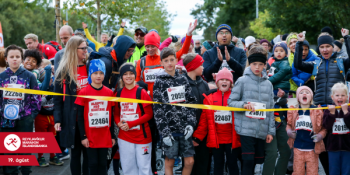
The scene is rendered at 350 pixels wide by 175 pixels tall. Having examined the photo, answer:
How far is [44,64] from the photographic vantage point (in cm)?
667

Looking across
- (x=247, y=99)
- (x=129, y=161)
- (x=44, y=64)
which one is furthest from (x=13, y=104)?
(x=247, y=99)

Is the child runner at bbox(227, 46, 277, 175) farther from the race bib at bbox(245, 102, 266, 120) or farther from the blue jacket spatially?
the blue jacket

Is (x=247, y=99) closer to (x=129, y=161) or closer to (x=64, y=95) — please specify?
(x=129, y=161)

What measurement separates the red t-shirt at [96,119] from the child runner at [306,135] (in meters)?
2.69

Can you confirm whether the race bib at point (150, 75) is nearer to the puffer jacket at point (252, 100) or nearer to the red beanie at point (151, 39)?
the red beanie at point (151, 39)

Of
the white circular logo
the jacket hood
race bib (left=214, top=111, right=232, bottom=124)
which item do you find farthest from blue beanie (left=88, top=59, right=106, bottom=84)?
race bib (left=214, top=111, right=232, bottom=124)

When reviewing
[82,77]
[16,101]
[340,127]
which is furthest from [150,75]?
[340,127]

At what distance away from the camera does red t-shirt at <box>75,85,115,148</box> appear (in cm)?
469

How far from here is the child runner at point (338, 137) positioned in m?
4.82

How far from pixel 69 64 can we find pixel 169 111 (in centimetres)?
157

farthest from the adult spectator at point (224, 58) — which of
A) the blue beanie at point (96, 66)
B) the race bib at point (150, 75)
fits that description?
the blue beanie at point (96, 66)

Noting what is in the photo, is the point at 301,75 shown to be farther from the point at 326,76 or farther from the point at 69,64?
the point at 69,64

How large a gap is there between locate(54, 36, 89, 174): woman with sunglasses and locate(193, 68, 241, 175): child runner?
1.69m

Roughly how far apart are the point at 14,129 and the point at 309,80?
17.2 feet
